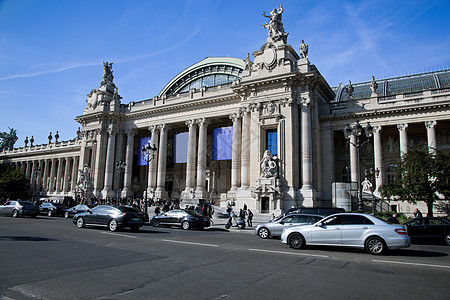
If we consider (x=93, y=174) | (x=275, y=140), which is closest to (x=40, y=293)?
(x=275, y=140)

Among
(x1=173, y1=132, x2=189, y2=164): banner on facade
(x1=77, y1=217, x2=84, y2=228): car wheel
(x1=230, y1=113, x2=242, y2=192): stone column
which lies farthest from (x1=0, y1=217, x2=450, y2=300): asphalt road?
(x1=173, y1=132, x2=189, y2=164): banner on facade

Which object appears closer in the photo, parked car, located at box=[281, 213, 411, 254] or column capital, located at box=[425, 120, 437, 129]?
parked car, located at box=[281, 213, 411, 254]

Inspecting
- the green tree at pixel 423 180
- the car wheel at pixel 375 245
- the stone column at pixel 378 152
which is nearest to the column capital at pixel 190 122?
the stone column at pixel 378 152

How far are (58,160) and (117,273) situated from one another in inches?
2727

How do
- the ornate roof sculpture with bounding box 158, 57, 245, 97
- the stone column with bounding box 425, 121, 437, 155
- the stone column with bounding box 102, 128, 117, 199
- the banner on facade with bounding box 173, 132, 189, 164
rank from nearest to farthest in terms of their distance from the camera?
1. the stone column with bounding box 425, 121, 437, 155
2. the banner on facade with bounding box 173, 132, 189, 164
3. the stone column with bounding box 102, 128, 117, 199
4. the ornate roof sculpture with bounding box 158, 57, 245, 97

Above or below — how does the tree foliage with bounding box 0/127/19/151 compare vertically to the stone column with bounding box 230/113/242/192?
above

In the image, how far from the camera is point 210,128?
48.2 metres

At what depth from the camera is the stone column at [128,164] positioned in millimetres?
45906

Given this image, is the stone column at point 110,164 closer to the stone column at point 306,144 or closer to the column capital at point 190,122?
the column capital at point 190,122

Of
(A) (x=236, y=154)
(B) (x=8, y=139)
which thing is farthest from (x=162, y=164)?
(B) (x=8, y=139)

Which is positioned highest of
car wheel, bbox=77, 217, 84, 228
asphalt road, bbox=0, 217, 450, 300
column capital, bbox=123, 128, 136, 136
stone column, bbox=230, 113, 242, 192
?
column capital, bbox=123, 128, 136, 136

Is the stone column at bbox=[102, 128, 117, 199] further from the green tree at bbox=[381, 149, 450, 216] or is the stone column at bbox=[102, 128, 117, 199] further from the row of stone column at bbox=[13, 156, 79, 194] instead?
the green tree at bbox=[381, 149, 450, 216]

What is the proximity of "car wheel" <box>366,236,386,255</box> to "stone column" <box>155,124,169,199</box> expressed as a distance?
3474cm

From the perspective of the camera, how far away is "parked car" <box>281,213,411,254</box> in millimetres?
10883
